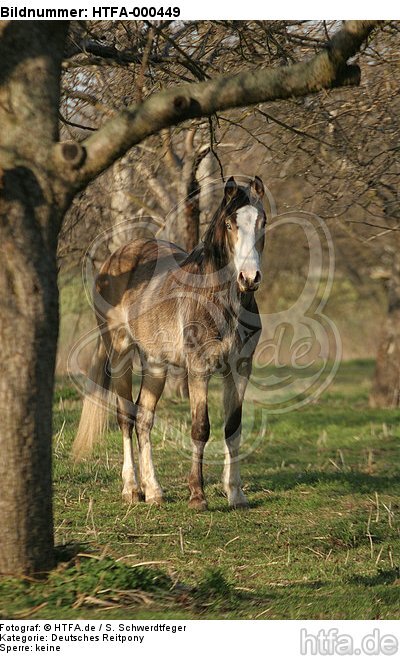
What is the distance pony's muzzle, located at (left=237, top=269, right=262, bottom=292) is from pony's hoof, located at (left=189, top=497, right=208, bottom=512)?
1.94m

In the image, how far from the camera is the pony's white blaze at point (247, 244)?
7.51 metres

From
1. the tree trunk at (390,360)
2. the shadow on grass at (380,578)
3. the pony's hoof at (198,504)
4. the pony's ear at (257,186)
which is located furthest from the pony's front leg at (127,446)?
the tree trunk at (390,360)

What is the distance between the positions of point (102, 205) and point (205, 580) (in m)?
8.24

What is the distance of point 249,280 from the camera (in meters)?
7.48

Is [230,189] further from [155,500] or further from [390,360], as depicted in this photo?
[390,360]

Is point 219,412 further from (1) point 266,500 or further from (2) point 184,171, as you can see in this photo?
(1) point 266,500

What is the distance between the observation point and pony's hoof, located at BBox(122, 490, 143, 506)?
28.2ft

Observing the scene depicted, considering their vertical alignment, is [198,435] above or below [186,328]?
below

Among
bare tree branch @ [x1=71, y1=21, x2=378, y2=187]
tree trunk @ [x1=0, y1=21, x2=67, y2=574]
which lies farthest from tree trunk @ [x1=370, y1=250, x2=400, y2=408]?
tree trunk @ [x1=0, y1=21, x2=67, y2=574]

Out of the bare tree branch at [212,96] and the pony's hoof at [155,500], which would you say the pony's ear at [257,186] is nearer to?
the bare tree branch at [212,96]

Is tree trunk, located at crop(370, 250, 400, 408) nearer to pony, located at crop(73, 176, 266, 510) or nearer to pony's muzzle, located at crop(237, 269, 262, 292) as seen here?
pony, located at crop(73, 176, 266, 510)

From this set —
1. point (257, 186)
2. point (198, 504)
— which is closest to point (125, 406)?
point (198, 504)

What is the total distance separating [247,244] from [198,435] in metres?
1.84
